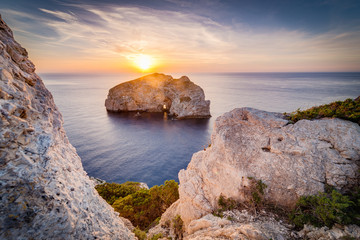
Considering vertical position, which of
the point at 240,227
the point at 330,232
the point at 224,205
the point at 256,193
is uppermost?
the point at 330,232

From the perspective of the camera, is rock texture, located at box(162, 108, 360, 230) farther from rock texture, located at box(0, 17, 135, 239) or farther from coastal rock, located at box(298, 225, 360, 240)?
rock texture, located at box(0, 17, 135, 239)

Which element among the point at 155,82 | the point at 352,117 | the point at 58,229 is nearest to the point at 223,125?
the point at 352,117

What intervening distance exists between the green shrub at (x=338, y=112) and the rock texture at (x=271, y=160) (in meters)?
0.50

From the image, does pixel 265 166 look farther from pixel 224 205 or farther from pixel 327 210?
pixel 224 205

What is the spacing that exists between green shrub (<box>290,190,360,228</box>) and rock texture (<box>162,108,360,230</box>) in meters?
0.67

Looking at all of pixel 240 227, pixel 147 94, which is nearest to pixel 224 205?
pixel 240 227

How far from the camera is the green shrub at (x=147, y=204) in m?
16.4

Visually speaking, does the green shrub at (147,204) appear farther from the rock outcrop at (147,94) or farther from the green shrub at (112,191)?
the rock outcrop at (147,94)

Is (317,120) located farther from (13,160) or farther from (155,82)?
(155,82)

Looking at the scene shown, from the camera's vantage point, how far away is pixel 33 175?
535cm

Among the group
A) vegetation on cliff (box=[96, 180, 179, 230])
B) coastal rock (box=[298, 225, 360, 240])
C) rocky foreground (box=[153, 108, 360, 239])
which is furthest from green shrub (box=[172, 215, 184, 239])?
coastal rock (box=[298, 225, 360, 240])

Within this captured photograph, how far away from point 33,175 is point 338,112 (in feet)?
49.5

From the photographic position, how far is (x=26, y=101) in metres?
6.39

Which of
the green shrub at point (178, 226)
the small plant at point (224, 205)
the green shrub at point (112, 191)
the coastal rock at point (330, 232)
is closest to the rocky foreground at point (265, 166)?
the coastal rock at point (330, 232)
